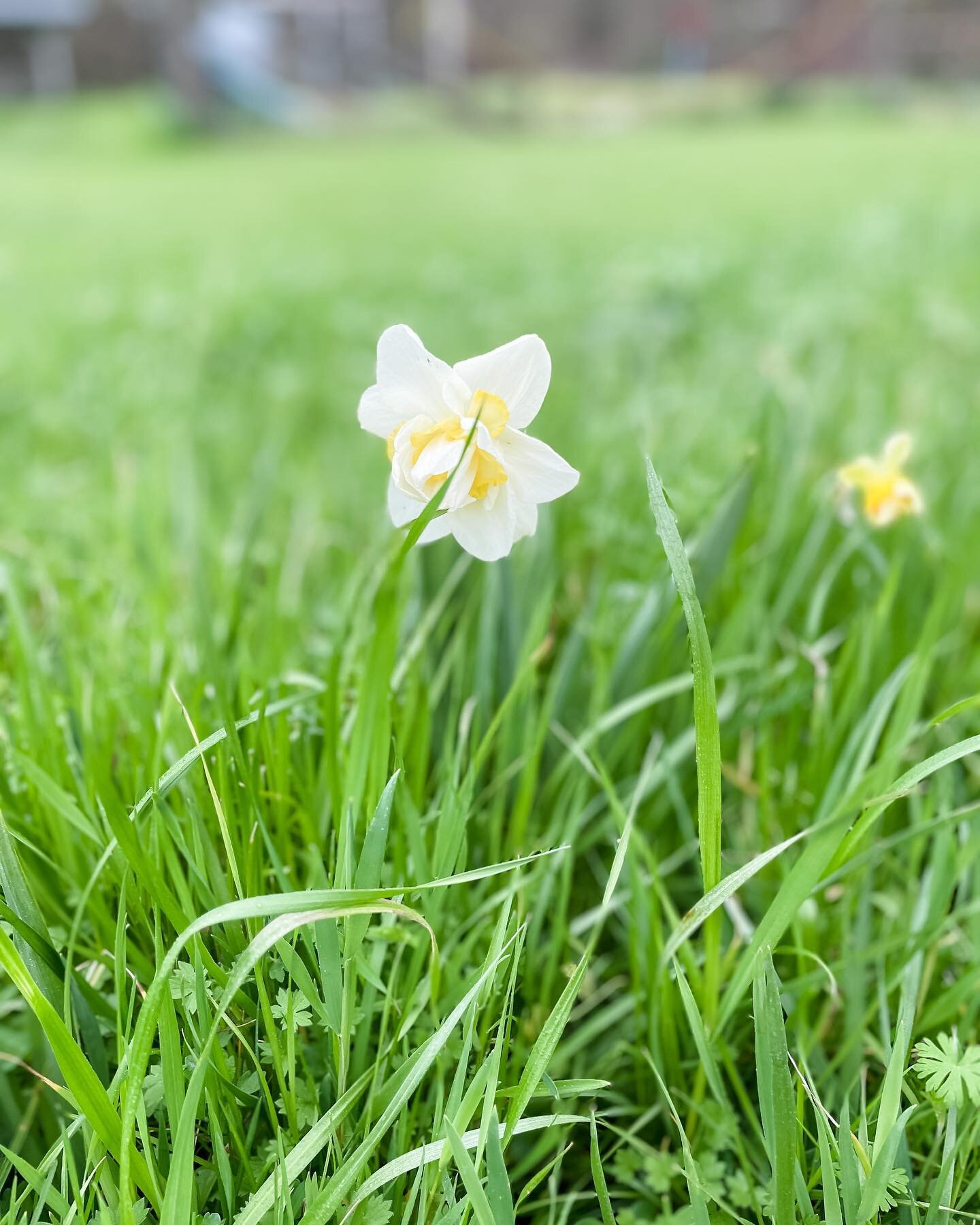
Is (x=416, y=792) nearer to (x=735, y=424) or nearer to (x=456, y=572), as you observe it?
(x=456, y=572)

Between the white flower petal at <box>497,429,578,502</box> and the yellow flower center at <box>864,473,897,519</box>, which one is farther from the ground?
the white flower petal at <box>497,429,578,502</box>

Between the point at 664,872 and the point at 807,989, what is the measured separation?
0.21 meters

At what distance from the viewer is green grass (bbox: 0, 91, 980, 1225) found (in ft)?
1.93

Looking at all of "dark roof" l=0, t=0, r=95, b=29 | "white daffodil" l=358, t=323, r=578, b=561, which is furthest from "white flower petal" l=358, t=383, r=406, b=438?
"dark roof" l=0, t=0, r=95, b=29

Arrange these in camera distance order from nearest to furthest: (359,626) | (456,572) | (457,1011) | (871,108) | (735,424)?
1. (457,1011)
2. (359,626)
3. (456,572)
4. (735,424)
5. (871,108)

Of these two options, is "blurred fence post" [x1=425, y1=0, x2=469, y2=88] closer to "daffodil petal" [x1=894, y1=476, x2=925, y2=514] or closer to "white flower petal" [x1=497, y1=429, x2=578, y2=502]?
"daffodil petal" [x1=894, y1=476, x2=925, y2=514]

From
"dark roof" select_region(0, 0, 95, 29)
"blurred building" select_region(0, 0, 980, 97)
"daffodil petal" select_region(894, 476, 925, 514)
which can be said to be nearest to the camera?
"daffodil petal" select_region(894, 476, 925, 514)

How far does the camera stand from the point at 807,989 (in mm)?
755

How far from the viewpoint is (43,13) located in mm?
19188

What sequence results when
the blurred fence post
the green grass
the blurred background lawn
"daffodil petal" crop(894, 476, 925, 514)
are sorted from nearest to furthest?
the green grass
"daffodil petal" crop(894, 476, 925, 514)
the blurred background lawn
the blurred fence post

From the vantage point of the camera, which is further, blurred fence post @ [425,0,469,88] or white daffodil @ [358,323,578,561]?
blurred fence post @ [425,0,469,88]

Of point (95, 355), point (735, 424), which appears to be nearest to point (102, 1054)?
point (735, 424)

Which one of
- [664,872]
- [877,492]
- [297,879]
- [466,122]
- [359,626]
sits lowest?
[664,872]

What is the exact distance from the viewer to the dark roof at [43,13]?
62.4 feet
